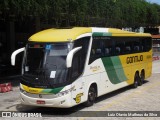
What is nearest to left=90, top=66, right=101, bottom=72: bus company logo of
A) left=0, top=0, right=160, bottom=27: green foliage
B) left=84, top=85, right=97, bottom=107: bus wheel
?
left=84, top=85, right=97, bottom=107: bus wheel

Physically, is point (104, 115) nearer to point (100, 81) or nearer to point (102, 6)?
point (100, 81)

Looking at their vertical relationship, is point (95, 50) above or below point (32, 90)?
above

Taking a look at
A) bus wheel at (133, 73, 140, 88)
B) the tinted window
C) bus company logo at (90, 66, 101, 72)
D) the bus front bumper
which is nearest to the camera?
the bus front bumper

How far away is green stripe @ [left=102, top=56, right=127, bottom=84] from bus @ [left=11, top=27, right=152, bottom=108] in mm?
42

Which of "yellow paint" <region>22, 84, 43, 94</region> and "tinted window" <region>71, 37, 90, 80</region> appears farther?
"tinted window" <region>71, 37, 90, 80</region>

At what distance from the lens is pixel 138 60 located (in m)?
20.0

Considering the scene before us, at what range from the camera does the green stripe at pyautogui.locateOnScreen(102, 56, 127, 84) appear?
1580 centimetres

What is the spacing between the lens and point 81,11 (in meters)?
27.2

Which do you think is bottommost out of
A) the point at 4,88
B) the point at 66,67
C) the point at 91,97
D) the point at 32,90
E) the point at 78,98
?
the point at 4,88

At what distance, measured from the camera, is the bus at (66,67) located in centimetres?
1240

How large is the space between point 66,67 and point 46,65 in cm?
71

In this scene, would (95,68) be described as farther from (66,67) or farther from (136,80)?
(136,80)

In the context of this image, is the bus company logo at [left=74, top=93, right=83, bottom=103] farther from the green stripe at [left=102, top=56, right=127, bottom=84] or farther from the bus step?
the bus step

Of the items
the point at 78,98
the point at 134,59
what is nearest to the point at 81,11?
the point at 134,59
